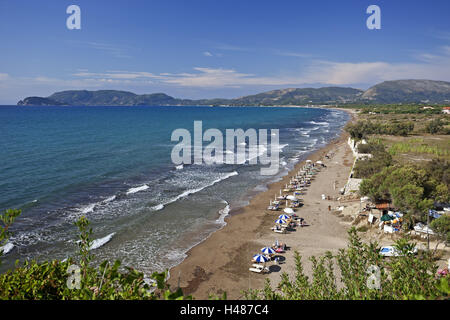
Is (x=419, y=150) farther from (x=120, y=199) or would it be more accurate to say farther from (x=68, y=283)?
(x=68, y=283)

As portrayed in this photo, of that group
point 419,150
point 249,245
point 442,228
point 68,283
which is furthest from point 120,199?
point 419,150

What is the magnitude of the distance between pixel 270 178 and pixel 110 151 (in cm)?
3316

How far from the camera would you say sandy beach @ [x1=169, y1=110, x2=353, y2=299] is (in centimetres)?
1755

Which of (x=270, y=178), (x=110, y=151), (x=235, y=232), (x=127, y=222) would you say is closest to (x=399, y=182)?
(x=235, y=232)

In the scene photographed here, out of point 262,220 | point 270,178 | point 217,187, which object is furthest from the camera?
point 270,178

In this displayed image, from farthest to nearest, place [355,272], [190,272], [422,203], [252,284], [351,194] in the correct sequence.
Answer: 1. [351,194]
2. [422,203]
3. [190,272]
4. [252,284]
5. [355,272]

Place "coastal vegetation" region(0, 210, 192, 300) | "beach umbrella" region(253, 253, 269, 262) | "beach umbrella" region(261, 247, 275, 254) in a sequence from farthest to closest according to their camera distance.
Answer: "beach umbrella" region(261, 247, 275, 254) → "beach umbrella" region(253, 253, 269, 262) → "coastal vegetation" region(0, 210, 192, 300)

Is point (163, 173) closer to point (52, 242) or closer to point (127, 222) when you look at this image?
point (127, 222)

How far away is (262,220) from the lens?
2703 centimetres

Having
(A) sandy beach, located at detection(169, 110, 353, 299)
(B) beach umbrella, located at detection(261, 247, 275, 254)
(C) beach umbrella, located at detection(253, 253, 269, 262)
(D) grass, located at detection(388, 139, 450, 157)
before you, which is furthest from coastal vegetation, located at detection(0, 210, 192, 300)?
(D) grass, located at detection(388, 139, 450, 157)

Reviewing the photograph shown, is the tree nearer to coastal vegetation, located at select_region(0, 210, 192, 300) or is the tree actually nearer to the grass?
coastal vegetation, located at select_region(0, 210, 192, 300)

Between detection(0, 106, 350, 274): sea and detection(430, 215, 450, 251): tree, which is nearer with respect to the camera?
detection(430, 215, 450, 251): tree

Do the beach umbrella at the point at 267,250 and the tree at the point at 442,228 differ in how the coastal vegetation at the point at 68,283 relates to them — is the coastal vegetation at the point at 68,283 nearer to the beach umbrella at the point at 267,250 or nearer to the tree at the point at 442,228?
the beach umbrella at the point at 267,250

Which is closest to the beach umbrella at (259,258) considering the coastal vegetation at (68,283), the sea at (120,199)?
the sea at (120,199)
